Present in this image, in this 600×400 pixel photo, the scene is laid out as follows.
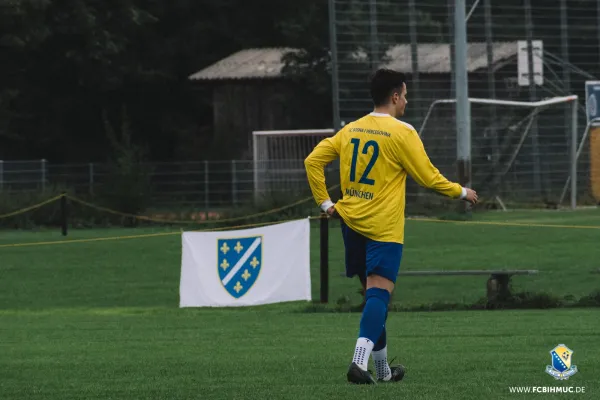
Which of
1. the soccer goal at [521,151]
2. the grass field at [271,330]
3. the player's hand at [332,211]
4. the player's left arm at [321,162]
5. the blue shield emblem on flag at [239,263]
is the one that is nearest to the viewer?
the grass field at [271,330]

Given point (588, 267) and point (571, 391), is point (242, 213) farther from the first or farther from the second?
point (571, 391)

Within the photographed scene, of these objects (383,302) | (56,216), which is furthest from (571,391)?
(56,216)

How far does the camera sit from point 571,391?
8.29 m

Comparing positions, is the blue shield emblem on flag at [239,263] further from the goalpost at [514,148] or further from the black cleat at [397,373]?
the goalpost at [514,148]

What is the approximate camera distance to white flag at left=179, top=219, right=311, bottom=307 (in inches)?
682

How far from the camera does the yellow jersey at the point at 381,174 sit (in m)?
9.05

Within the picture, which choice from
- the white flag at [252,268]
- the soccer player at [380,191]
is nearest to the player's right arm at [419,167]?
the soccer player at [380,191]

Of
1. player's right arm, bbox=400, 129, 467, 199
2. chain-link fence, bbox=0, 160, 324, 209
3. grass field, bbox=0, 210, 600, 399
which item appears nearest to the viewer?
grass field, bbox=0, 210, 600, 399

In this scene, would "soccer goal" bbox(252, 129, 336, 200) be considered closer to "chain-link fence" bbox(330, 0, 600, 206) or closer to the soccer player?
"chain-link fence" bbox(330, 0, 600, 206)

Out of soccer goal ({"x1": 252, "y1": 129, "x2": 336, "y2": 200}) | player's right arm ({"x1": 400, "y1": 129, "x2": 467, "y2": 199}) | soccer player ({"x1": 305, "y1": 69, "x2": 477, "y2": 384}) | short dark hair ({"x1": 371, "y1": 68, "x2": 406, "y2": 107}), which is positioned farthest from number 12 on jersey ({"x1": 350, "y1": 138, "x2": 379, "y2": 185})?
soccer goal ({"x1": 252, "y1": 129, "x2": 336, "y2": 200})

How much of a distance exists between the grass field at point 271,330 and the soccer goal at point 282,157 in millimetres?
10441

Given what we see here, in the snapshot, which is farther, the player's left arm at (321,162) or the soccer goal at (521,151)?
the soccer goal at (521,151)

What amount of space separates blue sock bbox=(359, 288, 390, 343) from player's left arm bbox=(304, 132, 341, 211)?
69 cm

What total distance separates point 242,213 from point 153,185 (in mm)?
5047
